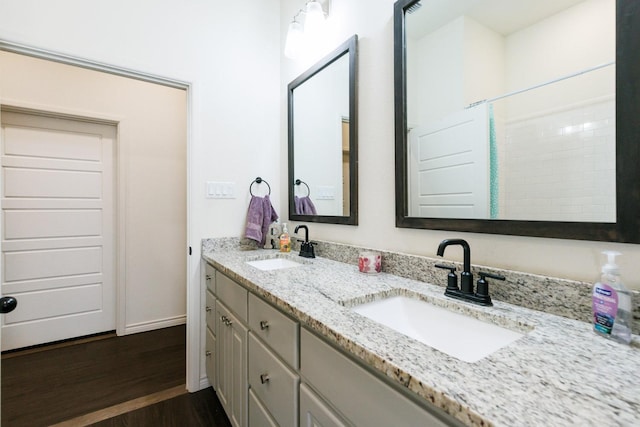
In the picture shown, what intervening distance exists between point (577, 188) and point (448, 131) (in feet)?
1.51

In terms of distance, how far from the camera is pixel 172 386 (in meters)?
1.87

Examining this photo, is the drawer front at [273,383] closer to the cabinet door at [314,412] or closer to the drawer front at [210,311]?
the cabinet door at [314,412]

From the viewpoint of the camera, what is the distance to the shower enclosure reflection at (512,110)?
78 centimetres

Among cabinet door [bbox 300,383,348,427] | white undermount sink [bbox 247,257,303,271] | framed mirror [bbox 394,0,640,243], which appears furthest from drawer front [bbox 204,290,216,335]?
framed mirror [bbox 394,0,640,243]

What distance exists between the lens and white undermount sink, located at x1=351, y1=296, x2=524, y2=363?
786 mm

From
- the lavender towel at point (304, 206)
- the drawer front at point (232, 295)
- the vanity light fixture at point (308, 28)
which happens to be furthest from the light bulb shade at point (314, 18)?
the drawer front at point (232, 295)

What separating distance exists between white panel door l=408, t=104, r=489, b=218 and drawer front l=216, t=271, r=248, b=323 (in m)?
0.79

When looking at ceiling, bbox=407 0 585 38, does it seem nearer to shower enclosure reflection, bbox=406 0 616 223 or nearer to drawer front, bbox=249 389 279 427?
shower enclosure reflection, bbox=406 0 616 223

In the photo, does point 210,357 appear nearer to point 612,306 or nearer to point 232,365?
point 232,365

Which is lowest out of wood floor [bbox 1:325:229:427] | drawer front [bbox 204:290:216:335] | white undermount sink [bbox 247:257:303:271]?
wood floor [bbox 1:325:229:427]

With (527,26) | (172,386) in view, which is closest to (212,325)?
(172,386)

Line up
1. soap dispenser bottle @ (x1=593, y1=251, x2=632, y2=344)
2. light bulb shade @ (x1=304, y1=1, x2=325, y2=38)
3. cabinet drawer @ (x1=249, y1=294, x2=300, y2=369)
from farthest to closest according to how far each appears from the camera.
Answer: light bulb shade @ (x1=304, y1=1, x2=325, y2=38) < cabinet drawer @ (x1=249, y1=294, x2=300, y2=369) < soap dispenser bottle @ (x1=593, y1=251, x2=632, y2=344)

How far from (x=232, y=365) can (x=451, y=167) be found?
1.29m

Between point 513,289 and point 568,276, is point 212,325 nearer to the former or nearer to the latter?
point 513,289
